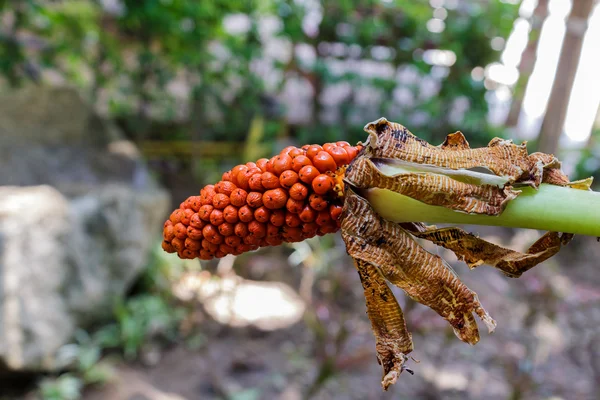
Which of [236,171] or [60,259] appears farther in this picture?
[60,259]

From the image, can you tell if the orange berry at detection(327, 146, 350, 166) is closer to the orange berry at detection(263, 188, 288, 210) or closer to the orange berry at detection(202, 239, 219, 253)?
the orange berry at detection(263, 188, 288, 210)

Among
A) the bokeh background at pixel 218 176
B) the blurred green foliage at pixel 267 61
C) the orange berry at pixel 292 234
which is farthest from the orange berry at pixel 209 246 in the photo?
the blurred green foliage at pixel 267 61

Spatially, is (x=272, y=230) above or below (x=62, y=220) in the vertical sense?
above

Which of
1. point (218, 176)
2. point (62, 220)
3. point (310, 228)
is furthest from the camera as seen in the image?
point (218, 176)

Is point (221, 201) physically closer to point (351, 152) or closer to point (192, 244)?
point (192, 244)

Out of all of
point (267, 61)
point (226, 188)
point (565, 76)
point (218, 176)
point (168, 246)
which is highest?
point (226, 188)

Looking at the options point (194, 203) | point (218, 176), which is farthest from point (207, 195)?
point (218, 176)

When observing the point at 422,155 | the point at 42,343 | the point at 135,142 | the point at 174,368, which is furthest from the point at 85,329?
the point at 422,155

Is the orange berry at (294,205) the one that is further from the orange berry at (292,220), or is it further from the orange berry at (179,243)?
the orange berry at (179,243)

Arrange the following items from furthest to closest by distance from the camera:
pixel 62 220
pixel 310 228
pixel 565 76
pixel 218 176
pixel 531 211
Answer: pixel 218 176
pixel 565 76
pixel 62 220
pixel 310 228
pixel 531 211
